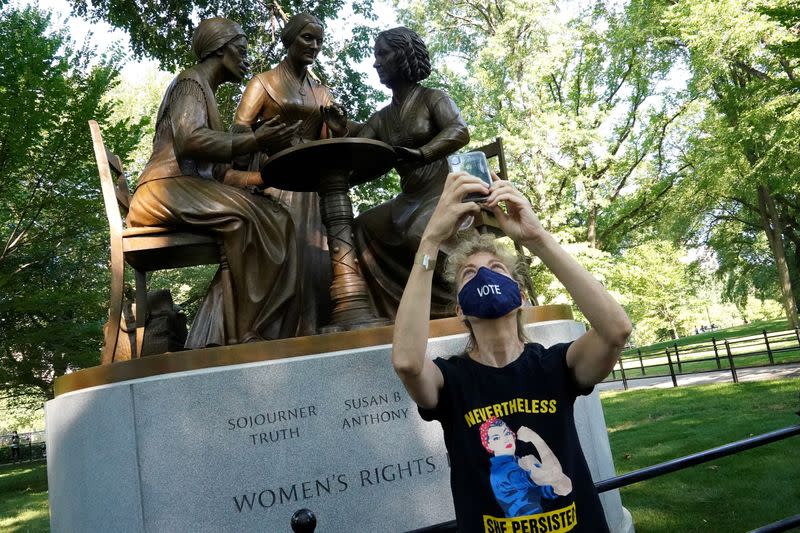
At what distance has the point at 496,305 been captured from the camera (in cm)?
193

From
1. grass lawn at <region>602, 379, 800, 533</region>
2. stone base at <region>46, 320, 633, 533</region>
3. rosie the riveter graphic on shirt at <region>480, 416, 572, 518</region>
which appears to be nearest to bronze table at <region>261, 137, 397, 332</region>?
stone base at <region>46, 320, 633, 533</region>

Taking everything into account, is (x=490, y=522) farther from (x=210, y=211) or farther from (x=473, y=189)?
(x=210, y=211)

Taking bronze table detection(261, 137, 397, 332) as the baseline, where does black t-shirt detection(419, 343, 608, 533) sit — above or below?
below

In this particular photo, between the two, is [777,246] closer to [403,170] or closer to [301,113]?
[403,170]

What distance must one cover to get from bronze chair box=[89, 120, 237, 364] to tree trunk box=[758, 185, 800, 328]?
21148mm

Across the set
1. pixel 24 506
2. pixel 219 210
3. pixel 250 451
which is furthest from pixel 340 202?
pixel 24 506

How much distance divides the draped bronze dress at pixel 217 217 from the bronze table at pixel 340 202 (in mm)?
285

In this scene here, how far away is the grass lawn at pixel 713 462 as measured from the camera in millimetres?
5152

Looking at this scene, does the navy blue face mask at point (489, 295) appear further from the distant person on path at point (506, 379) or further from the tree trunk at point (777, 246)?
the tree trunk at point (777, 246)

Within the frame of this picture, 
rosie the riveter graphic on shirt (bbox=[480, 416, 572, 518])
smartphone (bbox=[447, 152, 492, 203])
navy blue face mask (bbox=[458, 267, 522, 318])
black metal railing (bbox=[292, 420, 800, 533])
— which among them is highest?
smartphone (bbox=[447, 152, 492, 203])

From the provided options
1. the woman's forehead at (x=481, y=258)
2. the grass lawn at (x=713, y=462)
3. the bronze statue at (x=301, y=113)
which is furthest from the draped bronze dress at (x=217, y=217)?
the grass lawn at (x=713, y=462)

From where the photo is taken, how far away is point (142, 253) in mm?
4449

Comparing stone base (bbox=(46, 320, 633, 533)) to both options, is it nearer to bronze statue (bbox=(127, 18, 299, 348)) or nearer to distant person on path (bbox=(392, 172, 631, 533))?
bronze statue (bbox=(127, 18, 299, 348))

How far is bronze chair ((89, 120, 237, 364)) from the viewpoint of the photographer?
→ 4.27 meters
